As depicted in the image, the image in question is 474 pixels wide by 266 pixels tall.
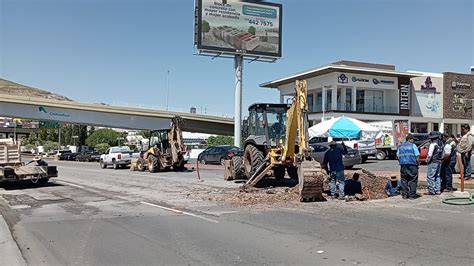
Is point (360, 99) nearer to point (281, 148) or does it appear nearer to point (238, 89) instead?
point (238, 89)

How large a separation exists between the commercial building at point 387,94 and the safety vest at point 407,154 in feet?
136

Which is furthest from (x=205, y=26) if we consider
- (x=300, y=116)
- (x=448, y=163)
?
(x=448, y=163)

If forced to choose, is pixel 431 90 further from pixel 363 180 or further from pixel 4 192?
pixel 4 192

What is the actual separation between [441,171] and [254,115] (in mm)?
6645

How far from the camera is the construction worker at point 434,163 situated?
14016 millimetres

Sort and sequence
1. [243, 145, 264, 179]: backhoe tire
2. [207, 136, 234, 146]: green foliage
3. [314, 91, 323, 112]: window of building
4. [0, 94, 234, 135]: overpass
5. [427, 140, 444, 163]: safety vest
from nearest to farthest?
[427, 140, 444, 163]: safety vest
[243, 145, 264, 179]: backhoe tire
[314, 91, 323, 112]: window of building
[0, 94, 234, 135]: overpass
[207, 136, 234, 146]: green foliage

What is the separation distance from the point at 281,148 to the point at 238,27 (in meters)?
31.8

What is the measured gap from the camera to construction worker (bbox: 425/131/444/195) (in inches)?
552

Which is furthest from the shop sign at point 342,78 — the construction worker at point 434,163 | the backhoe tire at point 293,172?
the construction worker at point 434,163

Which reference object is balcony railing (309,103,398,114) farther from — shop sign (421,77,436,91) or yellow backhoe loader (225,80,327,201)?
yellow backhoe loader (225,80,327,201)

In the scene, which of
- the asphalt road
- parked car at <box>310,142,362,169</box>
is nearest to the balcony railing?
parked car at <box>310,142,362,169</box>

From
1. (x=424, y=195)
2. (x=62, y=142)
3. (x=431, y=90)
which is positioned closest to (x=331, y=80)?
(x=431, y=90)

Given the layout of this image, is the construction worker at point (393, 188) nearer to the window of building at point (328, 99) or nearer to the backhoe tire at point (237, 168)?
the backhoe tire at point (237, 168)

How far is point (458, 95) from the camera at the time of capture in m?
63.5
